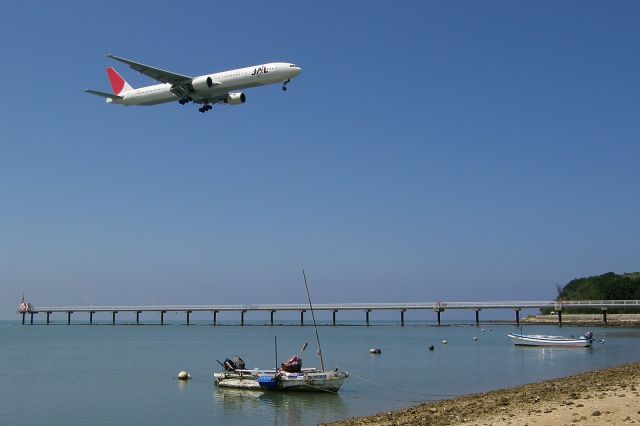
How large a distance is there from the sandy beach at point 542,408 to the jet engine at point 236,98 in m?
35.3

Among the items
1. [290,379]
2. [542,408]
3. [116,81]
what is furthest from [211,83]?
[542,408]

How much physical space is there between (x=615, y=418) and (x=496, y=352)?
163 feet

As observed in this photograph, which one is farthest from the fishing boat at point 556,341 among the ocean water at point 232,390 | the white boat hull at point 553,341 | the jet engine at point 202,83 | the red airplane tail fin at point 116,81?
the red airplane tail fin at point 116,81

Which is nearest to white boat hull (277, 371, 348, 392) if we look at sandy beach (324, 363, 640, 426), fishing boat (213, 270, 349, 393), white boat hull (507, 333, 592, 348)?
fishing boat (213, 270, 349, 393)

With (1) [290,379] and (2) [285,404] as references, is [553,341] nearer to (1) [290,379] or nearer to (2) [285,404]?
(1) [290,379]

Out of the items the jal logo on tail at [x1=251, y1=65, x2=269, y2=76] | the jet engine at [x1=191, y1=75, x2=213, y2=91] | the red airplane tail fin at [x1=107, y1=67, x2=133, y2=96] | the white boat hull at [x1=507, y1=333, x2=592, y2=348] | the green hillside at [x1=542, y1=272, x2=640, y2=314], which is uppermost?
the red airplane tail fin at [x1=107, y1=67, x2=133, y2=96]

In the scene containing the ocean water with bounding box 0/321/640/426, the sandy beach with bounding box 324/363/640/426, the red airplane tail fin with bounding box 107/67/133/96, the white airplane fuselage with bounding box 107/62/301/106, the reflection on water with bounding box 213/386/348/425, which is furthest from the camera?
the red airplane tail fin with bounding box 107/67/133/96

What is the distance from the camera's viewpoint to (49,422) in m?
30.9

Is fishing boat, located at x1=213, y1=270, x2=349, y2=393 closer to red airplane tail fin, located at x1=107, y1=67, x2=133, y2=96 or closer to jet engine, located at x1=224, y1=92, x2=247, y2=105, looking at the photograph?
jet engine, located at x1=224, y1=92, x2=247, y2=105

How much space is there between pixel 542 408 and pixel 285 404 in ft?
46.6

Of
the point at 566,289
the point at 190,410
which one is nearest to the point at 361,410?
the point at 190,410

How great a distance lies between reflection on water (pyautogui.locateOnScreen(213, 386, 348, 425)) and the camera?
30.5 meters

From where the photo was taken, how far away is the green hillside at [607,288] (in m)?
127

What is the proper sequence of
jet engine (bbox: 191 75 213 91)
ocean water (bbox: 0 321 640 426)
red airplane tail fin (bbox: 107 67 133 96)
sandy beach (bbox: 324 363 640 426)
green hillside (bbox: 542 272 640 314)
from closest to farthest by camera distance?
1. sandy beach (bbox: 324 363 640 426)
2. ocean water (bbox: 0 321 640 426)
3. jet engine (bbox: 191 75 213 91)
4. red airplane tail fin (bbox: 107 67 133 96)
5. green hillside (bbox: 542 272 640 314)
